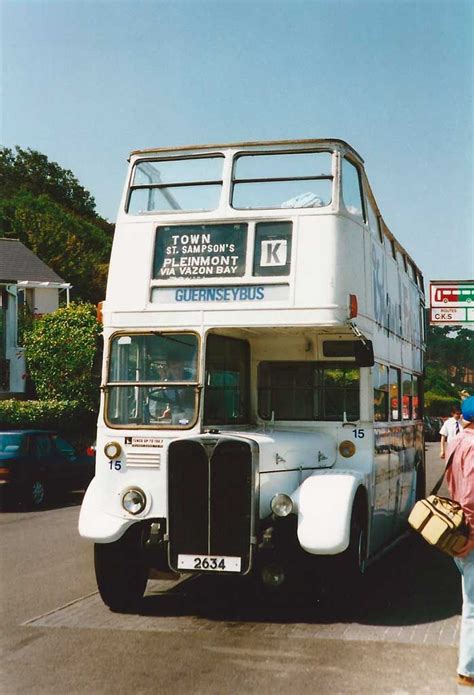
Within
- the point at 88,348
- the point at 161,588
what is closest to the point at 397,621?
the point at 161,588

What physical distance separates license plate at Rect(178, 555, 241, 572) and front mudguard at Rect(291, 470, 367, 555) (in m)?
0.61

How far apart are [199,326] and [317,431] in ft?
5.83

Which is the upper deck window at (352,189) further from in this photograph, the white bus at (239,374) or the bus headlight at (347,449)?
the bus headlight at (347,449)

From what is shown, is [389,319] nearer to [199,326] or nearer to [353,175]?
[353,175]

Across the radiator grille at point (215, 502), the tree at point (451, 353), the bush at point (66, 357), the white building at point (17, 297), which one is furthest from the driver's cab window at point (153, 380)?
the tree at point (451, 353)

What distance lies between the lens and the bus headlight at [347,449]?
9.77m

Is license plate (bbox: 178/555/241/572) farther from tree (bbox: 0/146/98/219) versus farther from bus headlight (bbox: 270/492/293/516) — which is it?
tree (bbox: 0/146/98/219)

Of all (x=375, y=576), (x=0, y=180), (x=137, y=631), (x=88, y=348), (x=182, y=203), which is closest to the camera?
(x=137, y=631)

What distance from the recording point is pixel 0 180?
2881 inches

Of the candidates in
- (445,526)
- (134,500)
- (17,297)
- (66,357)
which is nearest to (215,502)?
(134,500)

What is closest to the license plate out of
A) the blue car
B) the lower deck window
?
the lower deck window

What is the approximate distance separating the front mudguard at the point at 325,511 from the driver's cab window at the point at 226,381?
120cm

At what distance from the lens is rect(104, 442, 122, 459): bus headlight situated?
8.88m

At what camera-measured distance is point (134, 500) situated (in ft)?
28.3
